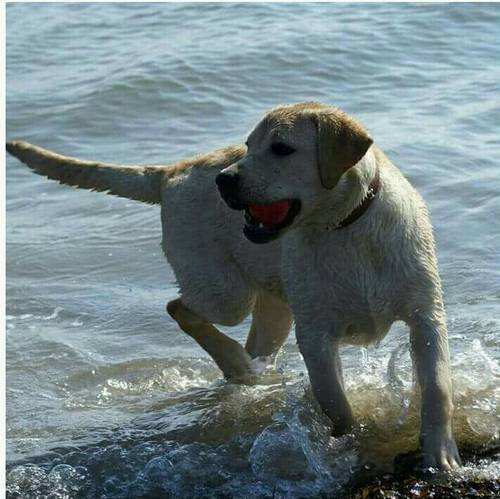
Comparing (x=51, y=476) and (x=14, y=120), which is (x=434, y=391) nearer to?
(x=51, y=476)

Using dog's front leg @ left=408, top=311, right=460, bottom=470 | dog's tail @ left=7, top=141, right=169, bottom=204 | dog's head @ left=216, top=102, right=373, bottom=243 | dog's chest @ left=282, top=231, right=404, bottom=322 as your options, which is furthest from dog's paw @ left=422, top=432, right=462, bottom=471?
dog's tail @ left=7, top=141, right=169, bottom=204

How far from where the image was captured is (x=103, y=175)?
7.05m

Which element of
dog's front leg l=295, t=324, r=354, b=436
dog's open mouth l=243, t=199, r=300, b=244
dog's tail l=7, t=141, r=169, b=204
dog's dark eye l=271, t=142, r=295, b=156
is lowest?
dog's front leg l=295, t=324, r=354, b=436

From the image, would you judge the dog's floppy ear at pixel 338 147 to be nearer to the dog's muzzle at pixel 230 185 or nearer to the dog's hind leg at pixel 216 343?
the dog's muzzle at pixel 230 185

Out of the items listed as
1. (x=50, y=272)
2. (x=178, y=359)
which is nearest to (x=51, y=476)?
(x=178, y=359)

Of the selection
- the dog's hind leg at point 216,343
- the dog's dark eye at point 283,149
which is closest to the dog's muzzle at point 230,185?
the dog's dark eye at point 283,149

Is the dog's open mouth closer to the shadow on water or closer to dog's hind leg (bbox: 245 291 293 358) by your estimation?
the shadow on water

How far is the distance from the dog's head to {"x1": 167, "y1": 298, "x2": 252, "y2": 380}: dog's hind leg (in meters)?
1.69

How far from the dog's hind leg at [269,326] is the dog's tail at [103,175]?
0.86 metres

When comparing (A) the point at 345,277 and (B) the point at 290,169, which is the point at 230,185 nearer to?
(B) the point at 290,169

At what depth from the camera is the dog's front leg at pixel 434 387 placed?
18.1ft

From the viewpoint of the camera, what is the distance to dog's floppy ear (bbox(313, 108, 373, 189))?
17.5 feet

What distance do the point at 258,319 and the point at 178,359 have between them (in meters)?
0.68

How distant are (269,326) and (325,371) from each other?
152cm
